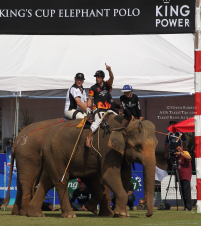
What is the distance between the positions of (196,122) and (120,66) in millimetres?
5994

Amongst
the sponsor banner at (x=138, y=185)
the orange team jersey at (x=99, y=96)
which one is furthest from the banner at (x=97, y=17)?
the sponsor banner at (x=138, y=185)

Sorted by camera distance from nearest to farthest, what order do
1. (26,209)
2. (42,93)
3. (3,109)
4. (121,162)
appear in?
(121,162) → (26,209) → (42,93) → (3,109)

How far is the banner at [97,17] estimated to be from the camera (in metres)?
12.1

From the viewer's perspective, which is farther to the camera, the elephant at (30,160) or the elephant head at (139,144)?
the elephant at (30,160)

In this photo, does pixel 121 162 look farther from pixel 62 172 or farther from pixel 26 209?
pixel 26 209

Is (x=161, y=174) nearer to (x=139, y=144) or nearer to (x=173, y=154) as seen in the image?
(x=173, y=154)

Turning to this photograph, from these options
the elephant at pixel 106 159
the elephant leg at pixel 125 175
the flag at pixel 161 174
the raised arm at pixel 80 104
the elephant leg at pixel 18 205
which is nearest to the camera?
the elephant at pixel 106 159

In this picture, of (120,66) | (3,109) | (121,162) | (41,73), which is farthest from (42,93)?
(121,162)

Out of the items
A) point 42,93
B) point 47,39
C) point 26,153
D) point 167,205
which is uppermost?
point 47,39

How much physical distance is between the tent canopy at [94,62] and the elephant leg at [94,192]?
13.7 ft

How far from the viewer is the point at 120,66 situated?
58.2ft

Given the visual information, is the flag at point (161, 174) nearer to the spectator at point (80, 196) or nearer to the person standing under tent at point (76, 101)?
the spectator at point (80, 196)

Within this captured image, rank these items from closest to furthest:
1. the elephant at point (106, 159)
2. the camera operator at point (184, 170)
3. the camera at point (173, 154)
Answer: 1. the elephant at point (106, 159)
2. the camera operator at point (184, 170)
3. the camera at point (173, 154)

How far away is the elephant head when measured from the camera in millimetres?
10922
